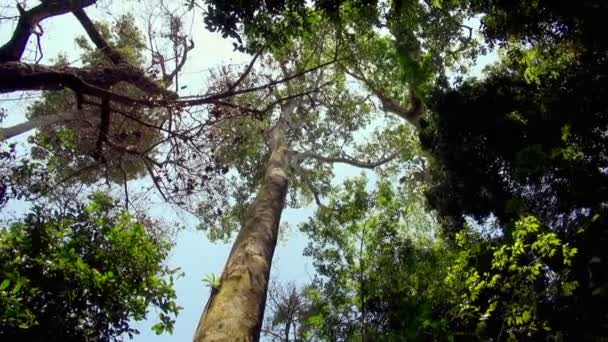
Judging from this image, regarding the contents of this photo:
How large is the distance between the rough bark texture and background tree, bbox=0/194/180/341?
455 millimetres

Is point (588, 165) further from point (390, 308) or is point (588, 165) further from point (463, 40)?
point (463, 40)

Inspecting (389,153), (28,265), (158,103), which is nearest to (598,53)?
(158,103)

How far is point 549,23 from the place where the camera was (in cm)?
617

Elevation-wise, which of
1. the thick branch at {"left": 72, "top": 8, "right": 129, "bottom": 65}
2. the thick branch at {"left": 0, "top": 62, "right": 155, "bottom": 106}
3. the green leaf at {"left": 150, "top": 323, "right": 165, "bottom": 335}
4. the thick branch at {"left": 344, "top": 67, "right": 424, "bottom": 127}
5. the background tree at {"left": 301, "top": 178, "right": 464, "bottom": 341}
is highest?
the thick branch at {"left": 344, "top": 67, "right": 424, "bottom": 127}

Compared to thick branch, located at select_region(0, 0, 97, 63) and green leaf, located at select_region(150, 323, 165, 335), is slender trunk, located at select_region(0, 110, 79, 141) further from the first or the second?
green leaf, located at select_region(150, 323, 165, 335)

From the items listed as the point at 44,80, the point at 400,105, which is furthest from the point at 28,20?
the point at 400,105

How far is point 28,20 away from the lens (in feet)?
19.0

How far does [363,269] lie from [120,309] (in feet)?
11.5

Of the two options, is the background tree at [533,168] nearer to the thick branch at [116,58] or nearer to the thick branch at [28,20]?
the thick branch at [116,58]

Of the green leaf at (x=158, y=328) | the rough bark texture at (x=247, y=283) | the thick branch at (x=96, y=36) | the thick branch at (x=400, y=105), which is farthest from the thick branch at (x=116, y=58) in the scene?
the thick branch at (x=400, y=105)

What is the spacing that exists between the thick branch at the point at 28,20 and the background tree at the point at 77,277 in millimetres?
2716

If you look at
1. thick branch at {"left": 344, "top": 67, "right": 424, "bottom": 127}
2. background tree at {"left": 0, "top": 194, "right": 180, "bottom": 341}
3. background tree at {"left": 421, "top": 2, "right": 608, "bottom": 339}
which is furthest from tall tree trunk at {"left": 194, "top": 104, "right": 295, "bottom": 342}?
thick branch at {"left": 344, "top": 67, "right": 424, "bottom": 127}

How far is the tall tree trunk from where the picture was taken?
366 centimetres

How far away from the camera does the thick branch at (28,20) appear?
522 centimetres
